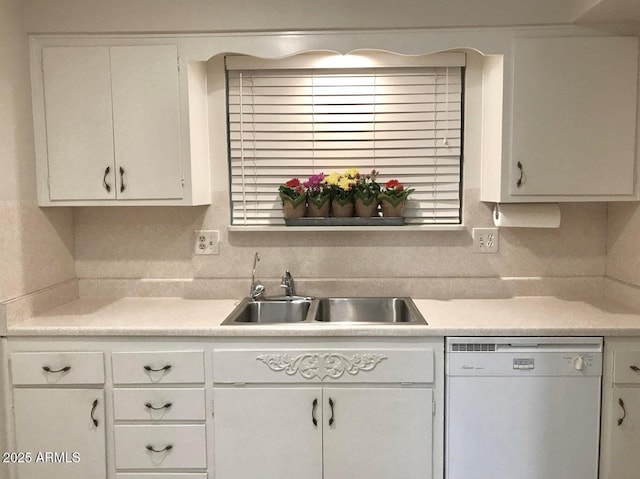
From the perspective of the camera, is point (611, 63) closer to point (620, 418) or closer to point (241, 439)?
point (620, 418)

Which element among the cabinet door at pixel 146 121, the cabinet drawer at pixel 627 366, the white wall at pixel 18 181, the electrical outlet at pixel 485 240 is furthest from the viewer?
the electrical outlet at pixel 485 240

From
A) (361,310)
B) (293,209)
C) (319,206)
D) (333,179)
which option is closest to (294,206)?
(293,209)

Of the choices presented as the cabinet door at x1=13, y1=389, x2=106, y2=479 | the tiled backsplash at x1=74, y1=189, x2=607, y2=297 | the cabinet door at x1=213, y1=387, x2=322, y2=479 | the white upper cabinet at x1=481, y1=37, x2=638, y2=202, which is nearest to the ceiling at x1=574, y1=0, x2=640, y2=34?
the white upper cabinet at x1=481, y1=37, x2=638, y2=202

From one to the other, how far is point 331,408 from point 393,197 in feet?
3.35

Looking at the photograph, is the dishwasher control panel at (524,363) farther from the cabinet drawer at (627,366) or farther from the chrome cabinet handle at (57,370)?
the chrome cabinet handle at (57,370)

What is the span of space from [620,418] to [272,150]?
1936 mm

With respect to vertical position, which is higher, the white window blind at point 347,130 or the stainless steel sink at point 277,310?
the white window blind at point 347,130

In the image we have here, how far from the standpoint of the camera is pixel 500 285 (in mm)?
2508

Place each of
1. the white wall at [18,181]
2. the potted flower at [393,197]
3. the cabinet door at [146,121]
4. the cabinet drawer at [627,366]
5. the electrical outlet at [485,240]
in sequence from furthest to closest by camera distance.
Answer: the electrical outlet at [485,240] < the potted flower at [393,197] < the cabinet door at [146,121] < the white wall at [18,181] < the cabinet drawer at [627,366]

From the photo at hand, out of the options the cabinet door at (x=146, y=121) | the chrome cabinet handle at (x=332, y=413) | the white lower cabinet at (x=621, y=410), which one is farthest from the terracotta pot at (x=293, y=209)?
the white lower cabinet at (x=621, y=410)

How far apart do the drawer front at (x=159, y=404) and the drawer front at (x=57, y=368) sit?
0.42 ft

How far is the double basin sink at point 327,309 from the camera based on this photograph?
240 cm

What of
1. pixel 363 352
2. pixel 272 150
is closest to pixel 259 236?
pixel 272 150

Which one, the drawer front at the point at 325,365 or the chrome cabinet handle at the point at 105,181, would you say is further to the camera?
the chrome cabinet handle at the point at 105,181
